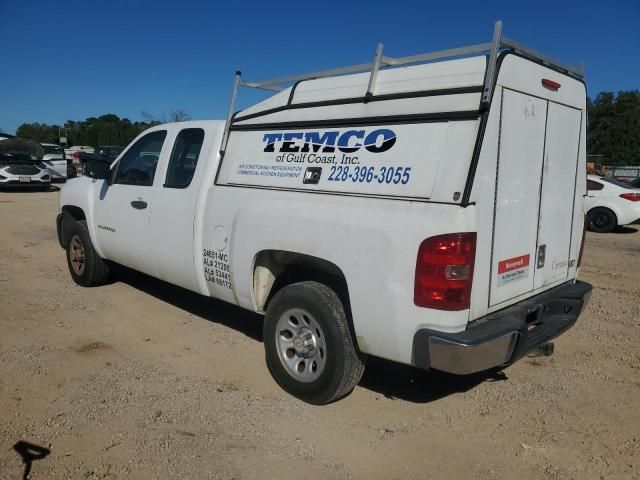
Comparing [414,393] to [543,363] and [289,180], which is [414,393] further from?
[289,180]

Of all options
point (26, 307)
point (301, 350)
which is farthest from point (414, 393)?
point (26, 307)

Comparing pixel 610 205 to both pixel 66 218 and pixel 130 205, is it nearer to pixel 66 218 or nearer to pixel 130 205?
pixel 130 205

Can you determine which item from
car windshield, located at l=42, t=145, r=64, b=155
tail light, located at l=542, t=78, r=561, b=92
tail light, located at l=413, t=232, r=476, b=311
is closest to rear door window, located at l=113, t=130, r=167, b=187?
tail light, located at l=413, t=232, r=476, b=311

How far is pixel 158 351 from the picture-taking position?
4.61 meters

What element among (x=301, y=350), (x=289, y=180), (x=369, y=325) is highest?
(x=289, y=180)

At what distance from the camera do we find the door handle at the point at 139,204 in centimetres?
503

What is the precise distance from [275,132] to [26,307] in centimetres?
352

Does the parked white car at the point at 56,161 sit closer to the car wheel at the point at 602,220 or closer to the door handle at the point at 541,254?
the car wheel at the point at 602,220

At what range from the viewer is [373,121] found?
347 cm

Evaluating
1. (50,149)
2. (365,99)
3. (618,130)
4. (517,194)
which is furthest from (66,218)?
(618,130)

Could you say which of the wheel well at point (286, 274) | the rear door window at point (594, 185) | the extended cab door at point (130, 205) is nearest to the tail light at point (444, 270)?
the wheel well at point (286, 274)

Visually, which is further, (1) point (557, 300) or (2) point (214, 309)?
(2) point (214, 309)

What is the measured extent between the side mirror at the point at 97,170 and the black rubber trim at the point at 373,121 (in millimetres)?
2042

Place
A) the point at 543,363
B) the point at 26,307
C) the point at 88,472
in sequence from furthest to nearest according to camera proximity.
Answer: the point at 26,307 < the point at 543,363 < the point at 88,472
